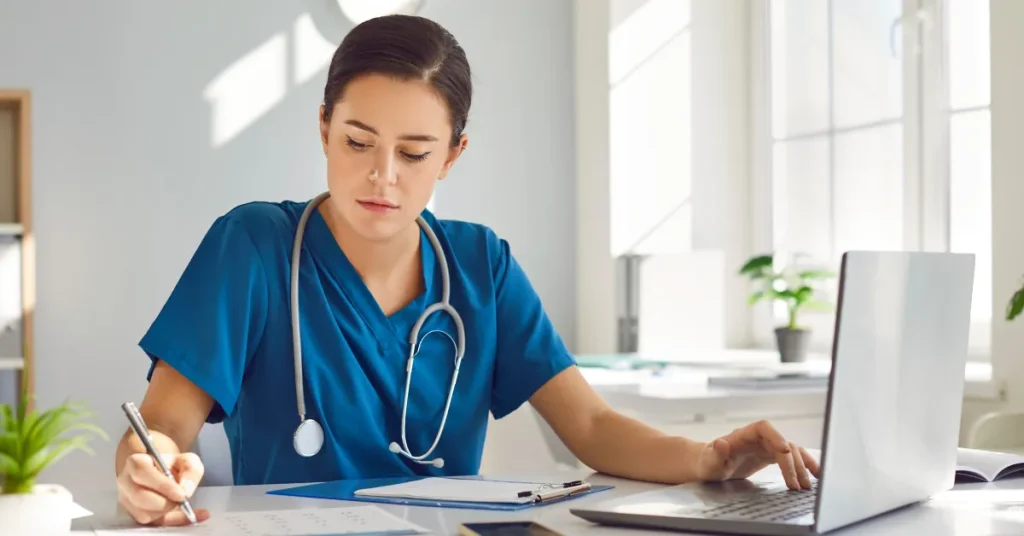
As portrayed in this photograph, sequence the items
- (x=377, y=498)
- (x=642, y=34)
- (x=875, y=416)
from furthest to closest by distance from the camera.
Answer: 1. (x=642, y=34)
2. (x=377, y=498)
3. (x=875, y=416)

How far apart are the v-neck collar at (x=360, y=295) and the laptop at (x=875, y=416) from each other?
428 millimetres

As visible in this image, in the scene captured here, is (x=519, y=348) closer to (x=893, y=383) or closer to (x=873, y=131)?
(x=893, y=383)

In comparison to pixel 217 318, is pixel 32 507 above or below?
below

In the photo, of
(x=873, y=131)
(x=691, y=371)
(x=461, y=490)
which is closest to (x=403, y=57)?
(x=461, y=490)

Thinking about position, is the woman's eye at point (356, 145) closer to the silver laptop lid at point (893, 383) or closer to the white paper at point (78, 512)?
the white paper at point (78, 512)

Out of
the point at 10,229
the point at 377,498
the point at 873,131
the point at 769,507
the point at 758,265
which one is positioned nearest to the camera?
the point at 769,507

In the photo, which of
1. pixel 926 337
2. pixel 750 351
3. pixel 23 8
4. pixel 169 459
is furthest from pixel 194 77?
pixel 926 337

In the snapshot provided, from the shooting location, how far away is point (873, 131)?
10.0 ft

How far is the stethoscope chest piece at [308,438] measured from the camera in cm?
129

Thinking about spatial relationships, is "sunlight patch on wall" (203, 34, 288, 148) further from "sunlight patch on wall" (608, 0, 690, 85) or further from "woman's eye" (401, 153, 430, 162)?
"woman's eye" (401, 153, 430, 162)

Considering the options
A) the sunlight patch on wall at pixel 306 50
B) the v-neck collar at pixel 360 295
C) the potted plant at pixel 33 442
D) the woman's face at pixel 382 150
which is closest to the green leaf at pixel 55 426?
the potted plant at pixel 33 442

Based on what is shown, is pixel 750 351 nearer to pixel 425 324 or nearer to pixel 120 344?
pixel 120 344

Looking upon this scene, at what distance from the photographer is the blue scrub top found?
4.21 ft

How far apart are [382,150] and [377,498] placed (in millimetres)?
397
